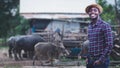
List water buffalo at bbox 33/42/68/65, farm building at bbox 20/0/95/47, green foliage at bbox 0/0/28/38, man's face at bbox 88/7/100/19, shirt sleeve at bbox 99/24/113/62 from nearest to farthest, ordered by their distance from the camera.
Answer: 1. shirt sleeve at bbox 99/24/113/62
2. man's face at bbox 88/7/100/19
3. water buffalo at bbox 33/42/68/65
4. farm building at bbox 20/0/95/47
5. green foliage at bbox 0/0/28/38

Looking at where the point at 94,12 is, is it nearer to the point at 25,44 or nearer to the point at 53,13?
the point at 25,44

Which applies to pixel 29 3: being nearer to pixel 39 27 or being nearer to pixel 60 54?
pixel 39 27

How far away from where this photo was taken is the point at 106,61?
6.02 meters

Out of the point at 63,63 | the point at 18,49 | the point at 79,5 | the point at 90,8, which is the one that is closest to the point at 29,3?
the point at 79,5

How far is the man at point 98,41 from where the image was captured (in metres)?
5.96

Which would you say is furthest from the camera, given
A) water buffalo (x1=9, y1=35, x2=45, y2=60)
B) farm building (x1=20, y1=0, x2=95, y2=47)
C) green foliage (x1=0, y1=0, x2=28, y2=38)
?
green foliage (x1=0, y1=0, x2=28, y2=38)

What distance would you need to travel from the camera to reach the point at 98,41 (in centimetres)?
607

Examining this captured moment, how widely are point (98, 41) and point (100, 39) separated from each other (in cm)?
5

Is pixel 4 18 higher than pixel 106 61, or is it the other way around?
pixel 106 61

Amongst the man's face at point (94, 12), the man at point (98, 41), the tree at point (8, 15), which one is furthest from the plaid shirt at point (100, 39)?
the tree at point (8, 15)

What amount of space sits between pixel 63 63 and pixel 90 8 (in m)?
9.23

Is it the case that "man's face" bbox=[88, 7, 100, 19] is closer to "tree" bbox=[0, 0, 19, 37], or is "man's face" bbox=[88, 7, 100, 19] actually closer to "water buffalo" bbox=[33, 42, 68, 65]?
"water buffalo" bbox=[33, 42, 68, 65]

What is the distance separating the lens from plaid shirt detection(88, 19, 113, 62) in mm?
5945

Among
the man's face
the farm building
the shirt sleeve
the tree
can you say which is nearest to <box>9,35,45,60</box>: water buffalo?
the farm building
